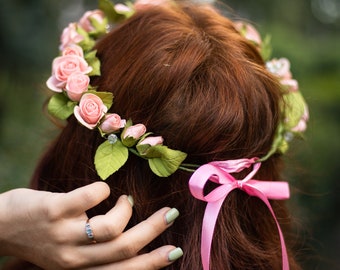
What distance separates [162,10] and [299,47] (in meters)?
5.07

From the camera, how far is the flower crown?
5.57 ft

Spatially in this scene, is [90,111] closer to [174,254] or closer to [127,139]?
[127,139]

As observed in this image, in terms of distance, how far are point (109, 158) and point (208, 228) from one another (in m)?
0.36

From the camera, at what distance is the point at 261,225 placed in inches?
74.7

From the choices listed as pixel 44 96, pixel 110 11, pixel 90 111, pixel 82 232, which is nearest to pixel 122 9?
pixel 110 11

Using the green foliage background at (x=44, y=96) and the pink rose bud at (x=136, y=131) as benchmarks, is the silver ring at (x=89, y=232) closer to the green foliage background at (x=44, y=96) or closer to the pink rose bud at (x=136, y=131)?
the pink rose bud at (x=136, y=131)

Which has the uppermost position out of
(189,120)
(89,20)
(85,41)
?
(89,20)

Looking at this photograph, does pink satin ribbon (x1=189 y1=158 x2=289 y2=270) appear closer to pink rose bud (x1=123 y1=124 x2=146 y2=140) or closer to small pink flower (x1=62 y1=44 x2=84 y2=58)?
pink rose bud (x1=123 y1=124 x2=146 y2=140)

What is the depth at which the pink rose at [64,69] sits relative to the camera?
6.15 feet

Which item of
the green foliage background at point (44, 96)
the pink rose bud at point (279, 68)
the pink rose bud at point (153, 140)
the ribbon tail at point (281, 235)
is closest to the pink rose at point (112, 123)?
the pink rose bud at point (153, 140)

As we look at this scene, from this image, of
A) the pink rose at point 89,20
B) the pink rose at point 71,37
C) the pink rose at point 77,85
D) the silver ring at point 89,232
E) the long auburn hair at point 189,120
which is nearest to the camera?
the silver ring at point 89,232

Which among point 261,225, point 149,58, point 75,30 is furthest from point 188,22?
point 261,225

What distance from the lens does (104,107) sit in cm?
176

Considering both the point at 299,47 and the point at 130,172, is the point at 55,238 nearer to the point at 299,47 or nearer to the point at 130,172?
the point at 130,172
